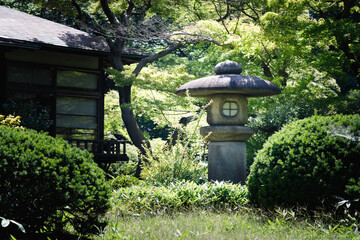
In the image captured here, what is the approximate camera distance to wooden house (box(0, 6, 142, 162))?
12516 mm

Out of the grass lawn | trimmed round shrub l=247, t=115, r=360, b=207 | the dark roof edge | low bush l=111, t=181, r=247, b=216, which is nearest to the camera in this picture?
the grass lawn

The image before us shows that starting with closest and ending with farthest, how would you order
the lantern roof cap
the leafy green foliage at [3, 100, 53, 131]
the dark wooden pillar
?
the lantern roof cap
the leafy green foliage at [3, 100, 53, 131]
the dark wooden pillar

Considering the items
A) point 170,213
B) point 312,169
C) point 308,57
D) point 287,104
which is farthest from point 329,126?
point 308,57

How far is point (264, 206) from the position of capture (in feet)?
19.4

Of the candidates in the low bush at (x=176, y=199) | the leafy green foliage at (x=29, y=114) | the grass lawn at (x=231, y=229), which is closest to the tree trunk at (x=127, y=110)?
the leafy green foliage at (x=29, y=114)

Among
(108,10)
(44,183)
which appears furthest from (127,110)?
(44,183)

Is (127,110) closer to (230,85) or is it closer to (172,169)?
(172,169)

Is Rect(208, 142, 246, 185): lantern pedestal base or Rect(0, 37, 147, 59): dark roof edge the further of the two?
Rect(0, 37, 147, 59): dark roof edge

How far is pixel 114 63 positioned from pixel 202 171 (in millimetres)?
7193

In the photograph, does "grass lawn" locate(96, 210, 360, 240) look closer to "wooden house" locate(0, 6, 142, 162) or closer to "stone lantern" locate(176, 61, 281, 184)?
"stone lantern" locate(176, 61, 281, 184)

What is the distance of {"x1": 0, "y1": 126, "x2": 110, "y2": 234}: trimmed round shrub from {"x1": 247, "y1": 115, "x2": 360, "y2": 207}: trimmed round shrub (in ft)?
7.36

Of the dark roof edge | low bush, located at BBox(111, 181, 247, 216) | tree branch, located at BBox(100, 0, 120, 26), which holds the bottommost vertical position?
low bush, located at BBox(111, 181, 247, 216)

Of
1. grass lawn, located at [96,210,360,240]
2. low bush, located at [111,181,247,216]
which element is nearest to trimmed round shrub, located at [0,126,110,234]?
grass lawn, located at [96,210,360,240]

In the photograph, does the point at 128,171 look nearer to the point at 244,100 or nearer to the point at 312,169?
the point at 244,100
